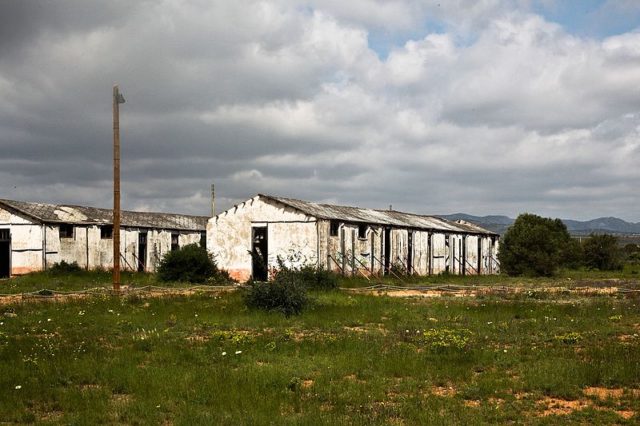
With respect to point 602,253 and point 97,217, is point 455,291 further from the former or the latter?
point 602,253

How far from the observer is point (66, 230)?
4150cm

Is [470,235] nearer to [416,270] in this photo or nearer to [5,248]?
[416,270]

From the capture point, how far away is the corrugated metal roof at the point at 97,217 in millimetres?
40219

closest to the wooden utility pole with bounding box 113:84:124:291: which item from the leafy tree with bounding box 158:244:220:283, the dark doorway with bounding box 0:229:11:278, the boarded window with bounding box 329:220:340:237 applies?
the leafy tree with bounding box 158:244:220:283

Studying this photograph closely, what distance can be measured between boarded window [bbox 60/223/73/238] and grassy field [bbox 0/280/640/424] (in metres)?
23.1

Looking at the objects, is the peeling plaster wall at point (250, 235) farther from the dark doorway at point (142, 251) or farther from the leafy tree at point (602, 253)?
the leafy tree at point (602, 253)

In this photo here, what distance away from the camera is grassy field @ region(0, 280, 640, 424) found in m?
8.86

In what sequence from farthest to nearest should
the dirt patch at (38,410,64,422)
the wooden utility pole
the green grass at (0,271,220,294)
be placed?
1. the green grass at (0,271,220,294)
2. the wooden utility pole
3. the dirt patch at (38,410,64,422)

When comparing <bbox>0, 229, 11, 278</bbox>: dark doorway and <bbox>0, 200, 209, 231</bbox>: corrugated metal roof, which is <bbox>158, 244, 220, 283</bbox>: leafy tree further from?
<bbox>0, 229, 11, 278</bbox>: dark doorway

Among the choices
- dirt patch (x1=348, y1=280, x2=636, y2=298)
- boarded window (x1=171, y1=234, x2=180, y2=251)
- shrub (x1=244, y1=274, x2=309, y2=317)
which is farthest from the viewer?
boarded window (x1=171, y1=234, x2=180, y2=251)

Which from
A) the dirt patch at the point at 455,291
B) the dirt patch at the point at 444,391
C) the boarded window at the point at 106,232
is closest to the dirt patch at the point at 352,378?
the dirt patch at the point at 444,391

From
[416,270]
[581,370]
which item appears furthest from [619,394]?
[416,270]

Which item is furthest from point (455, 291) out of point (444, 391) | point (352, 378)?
point (444, 391)

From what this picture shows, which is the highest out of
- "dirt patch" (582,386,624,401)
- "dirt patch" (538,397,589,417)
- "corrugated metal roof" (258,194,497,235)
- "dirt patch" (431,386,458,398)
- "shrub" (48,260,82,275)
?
"corrugated metal roof" (258,194,497,235)
